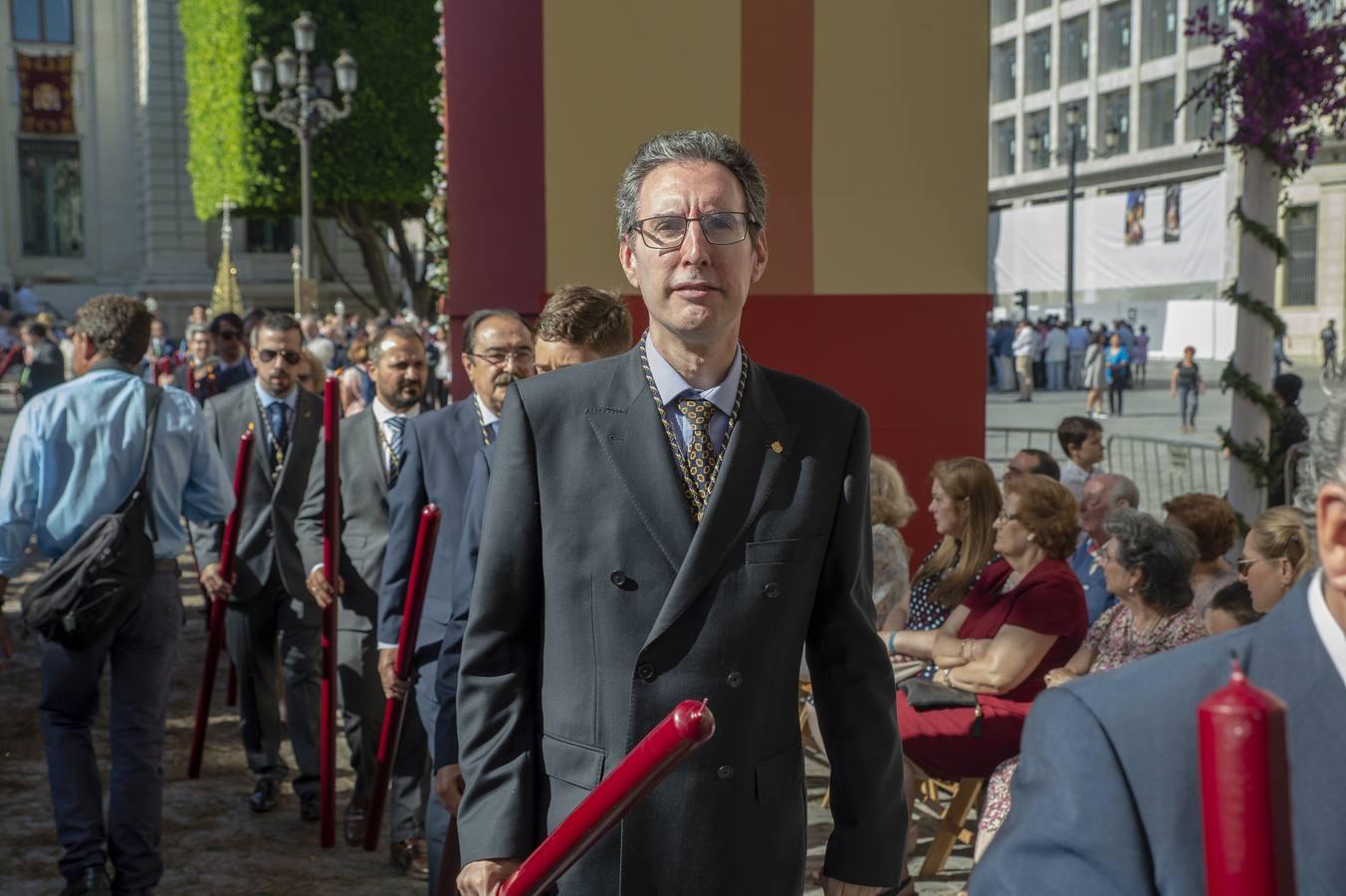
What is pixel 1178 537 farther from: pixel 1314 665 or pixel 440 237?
pixel 440 237

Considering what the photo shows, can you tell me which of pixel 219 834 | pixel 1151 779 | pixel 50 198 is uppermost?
pixel 50 198

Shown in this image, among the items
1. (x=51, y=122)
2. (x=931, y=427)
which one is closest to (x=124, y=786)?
(x=931, y=427)

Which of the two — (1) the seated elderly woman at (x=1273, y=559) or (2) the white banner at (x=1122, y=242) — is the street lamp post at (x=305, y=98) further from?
(2) the white banner at (x=1122, y=242)

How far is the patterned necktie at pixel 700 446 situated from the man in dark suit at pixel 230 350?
8.55m

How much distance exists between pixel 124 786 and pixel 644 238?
3610 millimetres

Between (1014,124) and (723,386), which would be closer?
(723,386)

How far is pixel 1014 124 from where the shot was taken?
64.6 m

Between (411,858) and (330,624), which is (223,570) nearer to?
(330,624)

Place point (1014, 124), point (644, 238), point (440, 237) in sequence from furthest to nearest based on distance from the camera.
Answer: point (1014, 124)
point (440, 237)
point (644, 238)

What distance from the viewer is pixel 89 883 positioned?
5184 mm

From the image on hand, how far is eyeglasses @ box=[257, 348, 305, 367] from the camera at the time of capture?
674 centimetres

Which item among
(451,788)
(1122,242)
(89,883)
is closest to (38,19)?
(1122,242)

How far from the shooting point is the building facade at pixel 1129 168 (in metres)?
43.8

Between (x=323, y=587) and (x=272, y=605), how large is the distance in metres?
1.08
